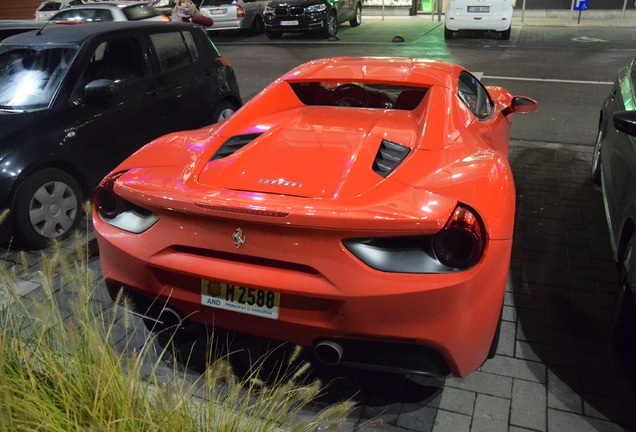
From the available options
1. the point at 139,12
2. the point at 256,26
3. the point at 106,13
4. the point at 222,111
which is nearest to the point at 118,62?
the point at 222,111

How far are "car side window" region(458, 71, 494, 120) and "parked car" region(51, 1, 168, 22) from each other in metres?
10.0

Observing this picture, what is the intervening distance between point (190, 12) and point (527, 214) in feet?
26.0

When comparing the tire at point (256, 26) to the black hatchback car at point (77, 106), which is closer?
the black hatchback car at point (77, 106)

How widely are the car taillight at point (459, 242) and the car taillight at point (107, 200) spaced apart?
1549 mm

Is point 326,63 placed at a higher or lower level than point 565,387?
higher

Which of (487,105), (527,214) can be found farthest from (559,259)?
(487,105)

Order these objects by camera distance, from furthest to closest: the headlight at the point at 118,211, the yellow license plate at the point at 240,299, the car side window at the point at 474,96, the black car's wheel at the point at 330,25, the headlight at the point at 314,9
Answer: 1. the black car's wheel at the point at 330,25
2. the headlight at the point at 314,9
3. the car side window at the point at 474,96
4. the headlight at the point at 118,211
5. the yellow license plate at the point at 240,299

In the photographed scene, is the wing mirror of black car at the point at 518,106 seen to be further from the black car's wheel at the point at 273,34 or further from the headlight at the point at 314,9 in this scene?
the black car's wheel at the point at 273,34

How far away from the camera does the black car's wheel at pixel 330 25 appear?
1630 cm

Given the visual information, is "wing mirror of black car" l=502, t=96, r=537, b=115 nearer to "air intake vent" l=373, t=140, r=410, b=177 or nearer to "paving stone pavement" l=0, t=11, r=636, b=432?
"paving stone pavement" l=0, t=11, r=636, b=432

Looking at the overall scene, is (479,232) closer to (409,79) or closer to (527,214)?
(409,79)

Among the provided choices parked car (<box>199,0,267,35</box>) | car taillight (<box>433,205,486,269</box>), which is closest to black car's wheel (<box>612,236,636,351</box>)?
car taillight (<box>433,205,486,269</box>)

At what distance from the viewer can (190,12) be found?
408 inches

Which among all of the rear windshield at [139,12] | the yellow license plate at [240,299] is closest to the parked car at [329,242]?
the yellow license plate at [240,299]
